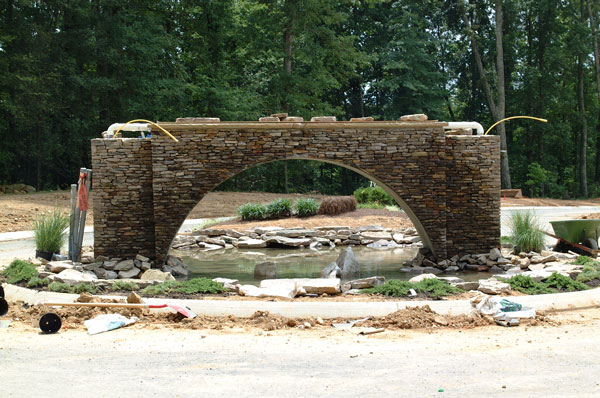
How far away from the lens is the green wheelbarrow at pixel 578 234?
1180 cm

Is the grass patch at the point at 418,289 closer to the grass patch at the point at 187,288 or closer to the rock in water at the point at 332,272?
the grass patch at the point at 187,288

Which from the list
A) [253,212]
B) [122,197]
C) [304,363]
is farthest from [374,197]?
[304,363]

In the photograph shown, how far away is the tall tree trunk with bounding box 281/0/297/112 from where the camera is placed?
2933 centimetres

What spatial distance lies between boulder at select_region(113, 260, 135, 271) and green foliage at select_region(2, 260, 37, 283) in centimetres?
172

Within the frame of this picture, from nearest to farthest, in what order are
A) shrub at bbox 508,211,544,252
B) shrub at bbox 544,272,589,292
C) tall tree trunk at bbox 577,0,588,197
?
shrub at bbox 544,272,589,292 < shrub at bbox 508,211,544,252 < tall tree trunk at bbox 577,0,588,197

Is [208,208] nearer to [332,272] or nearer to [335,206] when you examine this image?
[335,206]

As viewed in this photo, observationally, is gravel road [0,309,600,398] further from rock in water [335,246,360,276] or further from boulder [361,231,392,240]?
boulder [361,231,392,240]

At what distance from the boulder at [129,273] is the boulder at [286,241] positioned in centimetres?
554

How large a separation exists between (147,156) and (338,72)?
22.0 m

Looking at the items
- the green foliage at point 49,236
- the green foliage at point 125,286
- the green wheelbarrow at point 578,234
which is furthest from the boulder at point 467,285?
the green foliage at point 49,236

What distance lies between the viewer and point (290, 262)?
44.2 ft

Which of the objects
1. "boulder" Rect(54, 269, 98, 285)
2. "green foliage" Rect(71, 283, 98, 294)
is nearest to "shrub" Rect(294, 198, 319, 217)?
"boulder" Rect(54, 269, 98, 285)

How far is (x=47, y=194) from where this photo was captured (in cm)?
2370

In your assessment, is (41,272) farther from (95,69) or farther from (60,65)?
(95,69)
